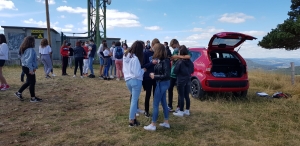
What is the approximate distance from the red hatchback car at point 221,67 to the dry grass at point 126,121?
1.35 feet

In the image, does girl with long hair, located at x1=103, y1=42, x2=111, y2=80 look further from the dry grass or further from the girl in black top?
the girl in black top

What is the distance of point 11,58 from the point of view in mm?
18750

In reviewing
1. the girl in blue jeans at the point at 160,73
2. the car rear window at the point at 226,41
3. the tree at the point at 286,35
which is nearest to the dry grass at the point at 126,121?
the girl in blue jeans at the point at 160,73

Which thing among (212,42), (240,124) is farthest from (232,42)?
Result: (240,124)

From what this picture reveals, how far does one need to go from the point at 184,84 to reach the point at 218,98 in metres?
2.36

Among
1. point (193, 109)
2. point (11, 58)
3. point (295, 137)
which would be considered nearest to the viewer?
point (295, 137)

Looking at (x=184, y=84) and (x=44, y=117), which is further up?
(x=184, y=84)

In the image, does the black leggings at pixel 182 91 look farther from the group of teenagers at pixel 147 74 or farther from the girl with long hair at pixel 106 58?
the girl with long hair at pixel 106 58

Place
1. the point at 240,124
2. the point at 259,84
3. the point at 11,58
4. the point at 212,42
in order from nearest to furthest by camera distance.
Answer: the point at 240,124 < the point at 212,42 < the point at 259,84 < the point at 11,58

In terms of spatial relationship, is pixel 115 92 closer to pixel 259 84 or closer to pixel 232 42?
pixel 232 42

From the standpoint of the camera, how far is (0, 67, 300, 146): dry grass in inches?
166

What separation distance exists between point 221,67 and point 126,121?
12.0 feet

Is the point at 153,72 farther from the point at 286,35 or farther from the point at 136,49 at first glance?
the point at 286,35

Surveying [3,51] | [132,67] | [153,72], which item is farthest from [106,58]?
[132,67]
